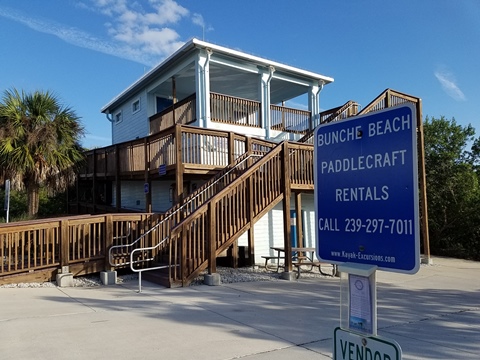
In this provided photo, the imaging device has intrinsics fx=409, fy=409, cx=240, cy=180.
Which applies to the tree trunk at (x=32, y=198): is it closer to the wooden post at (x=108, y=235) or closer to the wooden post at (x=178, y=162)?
the wooden post at (x=108, y=235)

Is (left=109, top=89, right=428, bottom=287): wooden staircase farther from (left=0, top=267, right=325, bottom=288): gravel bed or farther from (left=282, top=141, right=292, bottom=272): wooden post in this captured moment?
(left=0, top=267, right=325, bottom=288): gravel bed

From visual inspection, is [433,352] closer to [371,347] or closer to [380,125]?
[371,347]

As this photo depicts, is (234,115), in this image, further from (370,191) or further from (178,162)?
(370,191)

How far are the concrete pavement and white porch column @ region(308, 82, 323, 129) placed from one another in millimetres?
9622

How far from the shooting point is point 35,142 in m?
13.9

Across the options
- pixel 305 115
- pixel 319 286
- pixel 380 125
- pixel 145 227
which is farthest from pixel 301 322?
pixel 305 115

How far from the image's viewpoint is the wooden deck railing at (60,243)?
8.52 metres

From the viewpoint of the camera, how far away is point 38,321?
5.77 meters

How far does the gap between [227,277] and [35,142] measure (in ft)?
27.8

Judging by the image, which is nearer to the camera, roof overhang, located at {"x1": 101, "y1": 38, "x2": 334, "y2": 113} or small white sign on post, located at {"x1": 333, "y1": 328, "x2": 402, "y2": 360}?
small white sign on post, located at {"x1": 333, "y1": 328, "x2": 402, "y2": 360}

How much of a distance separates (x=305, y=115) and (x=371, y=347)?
15757 millimetres

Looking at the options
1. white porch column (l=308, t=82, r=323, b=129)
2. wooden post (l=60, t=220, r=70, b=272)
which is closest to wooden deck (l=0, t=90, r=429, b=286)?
wooden post (l=60, t=220, r=70, b=272)

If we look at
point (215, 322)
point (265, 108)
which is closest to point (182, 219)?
point (215, 322)

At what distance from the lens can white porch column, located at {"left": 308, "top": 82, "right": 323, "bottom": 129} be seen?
57.5 ft
